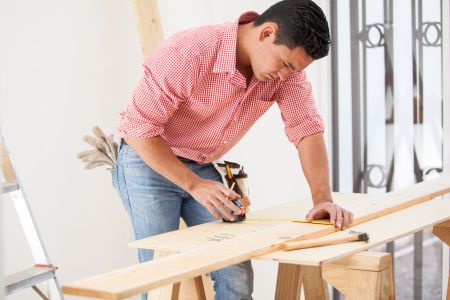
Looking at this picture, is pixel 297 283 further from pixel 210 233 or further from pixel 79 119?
pixel 79 119

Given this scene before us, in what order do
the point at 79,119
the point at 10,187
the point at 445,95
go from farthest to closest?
the point at 79,119, the point at 445,95, the point at 10,187

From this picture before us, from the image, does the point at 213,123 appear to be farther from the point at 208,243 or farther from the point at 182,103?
the point at 208,243

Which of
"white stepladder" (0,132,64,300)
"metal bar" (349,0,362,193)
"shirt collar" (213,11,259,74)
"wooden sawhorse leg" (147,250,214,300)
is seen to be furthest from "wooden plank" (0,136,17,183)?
"metal bar" (349,0,362,193)

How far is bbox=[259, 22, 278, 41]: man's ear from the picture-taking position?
1952 millimetres

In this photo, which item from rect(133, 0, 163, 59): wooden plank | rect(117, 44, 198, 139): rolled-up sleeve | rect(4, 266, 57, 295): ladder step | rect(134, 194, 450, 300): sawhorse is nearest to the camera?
rect(134, 194, 450, 300): sawhorse

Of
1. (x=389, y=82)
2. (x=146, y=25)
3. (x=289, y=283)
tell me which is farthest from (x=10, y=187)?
(x=389, y=82)

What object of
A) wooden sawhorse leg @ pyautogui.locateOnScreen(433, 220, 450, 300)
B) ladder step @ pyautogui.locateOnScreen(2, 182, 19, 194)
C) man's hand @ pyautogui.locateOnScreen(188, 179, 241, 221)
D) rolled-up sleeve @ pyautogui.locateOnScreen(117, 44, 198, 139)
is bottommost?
wooden sawhorse leg @ pyautogui.locateOnScreen(433, 220, 450, 300)

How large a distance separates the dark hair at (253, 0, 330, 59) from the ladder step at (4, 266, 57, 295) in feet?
4.09

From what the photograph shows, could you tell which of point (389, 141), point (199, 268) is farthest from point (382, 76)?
point (199, 268)

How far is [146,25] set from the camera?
9.96 feet

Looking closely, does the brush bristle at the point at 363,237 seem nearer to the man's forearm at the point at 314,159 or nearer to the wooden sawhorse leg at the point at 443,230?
the man's forearm at the point at 314,159

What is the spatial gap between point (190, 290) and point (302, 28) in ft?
2.79

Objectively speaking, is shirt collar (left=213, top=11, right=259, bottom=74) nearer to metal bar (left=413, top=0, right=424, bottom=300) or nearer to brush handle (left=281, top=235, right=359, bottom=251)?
brush handle (left=281, top=235, right=359, bottom=251)

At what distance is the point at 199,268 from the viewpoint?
1.42 meters
